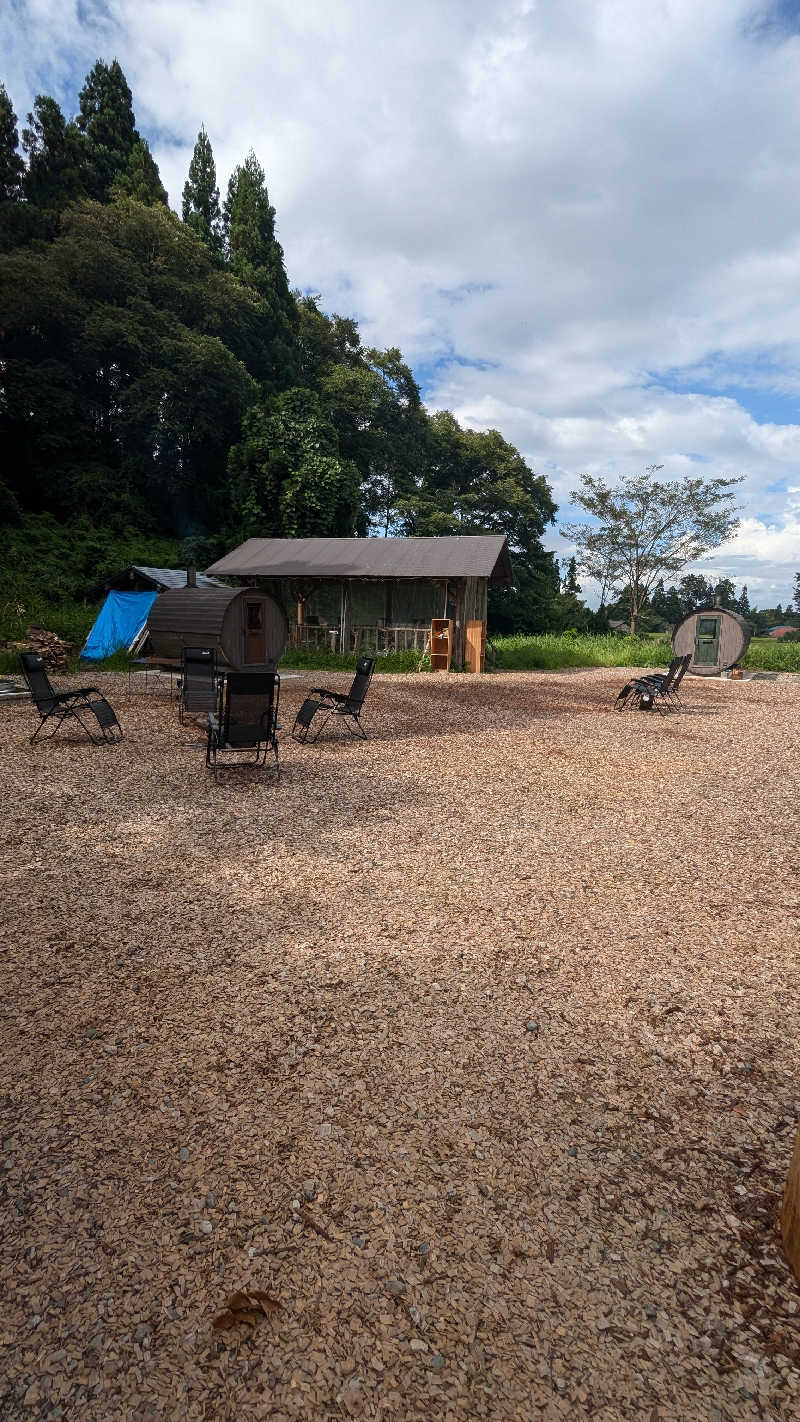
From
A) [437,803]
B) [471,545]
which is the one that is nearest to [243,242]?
[471,545]

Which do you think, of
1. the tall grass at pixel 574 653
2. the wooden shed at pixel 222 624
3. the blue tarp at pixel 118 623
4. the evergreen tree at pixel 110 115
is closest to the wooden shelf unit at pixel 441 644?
the tall grass at pixel 574 653

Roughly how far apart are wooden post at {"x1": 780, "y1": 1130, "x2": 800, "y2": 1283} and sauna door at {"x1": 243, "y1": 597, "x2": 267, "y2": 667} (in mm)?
15911

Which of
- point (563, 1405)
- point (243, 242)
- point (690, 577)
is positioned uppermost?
point (243, 242)

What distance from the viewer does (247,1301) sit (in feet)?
5.78

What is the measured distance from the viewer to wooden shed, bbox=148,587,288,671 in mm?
14633

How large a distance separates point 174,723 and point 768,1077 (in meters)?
9.20

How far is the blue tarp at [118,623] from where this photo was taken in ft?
61.1

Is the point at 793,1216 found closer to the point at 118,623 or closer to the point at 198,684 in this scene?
the point at 198,684

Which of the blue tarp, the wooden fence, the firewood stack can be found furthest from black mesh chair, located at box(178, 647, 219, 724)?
the wooden fence

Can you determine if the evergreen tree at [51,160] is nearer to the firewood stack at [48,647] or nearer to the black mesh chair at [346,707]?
the firewood stack at [48,647]

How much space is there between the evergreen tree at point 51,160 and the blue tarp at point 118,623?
24842 millimetres

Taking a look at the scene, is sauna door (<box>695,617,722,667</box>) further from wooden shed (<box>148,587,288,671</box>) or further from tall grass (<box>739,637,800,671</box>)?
wooden shed (<box>148,587,288,671</box>)

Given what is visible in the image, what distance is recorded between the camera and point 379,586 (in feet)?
71.9

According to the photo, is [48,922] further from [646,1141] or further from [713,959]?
[713,959]
